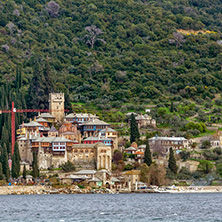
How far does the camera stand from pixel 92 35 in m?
192

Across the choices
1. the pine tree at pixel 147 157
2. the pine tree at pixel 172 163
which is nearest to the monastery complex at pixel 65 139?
the pine tree at pixel 147 157

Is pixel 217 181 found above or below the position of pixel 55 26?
below

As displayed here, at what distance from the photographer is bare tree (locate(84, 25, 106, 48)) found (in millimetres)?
191650

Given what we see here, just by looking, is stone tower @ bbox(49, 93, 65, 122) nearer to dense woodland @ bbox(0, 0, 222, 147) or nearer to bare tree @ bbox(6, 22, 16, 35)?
dense woodland @ bbox(0, 0, 222, 147)

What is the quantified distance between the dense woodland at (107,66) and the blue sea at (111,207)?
23.6 meters

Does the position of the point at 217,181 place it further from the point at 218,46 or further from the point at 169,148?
the point at 218,46

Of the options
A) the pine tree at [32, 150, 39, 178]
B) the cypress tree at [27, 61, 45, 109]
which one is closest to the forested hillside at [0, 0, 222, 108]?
the cypress tree at [27, 61, 45, 109]

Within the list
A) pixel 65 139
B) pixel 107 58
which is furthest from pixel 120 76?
pixel 65 139

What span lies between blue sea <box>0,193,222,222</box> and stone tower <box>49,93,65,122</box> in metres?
23.8

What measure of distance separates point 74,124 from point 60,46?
2199 inches

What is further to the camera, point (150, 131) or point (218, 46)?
point (218, 46)

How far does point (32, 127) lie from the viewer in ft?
432

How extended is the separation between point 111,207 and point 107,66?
284 feet

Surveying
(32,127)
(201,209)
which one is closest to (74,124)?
(32,127)
